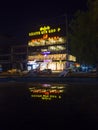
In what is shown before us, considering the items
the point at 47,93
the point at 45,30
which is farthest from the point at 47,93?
the point at 45,30

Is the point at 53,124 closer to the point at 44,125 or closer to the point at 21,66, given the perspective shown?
the point at 44,125

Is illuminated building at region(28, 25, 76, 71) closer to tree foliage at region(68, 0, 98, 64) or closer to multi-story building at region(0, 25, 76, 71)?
multi-story building at region(0, 25, 76, 71)

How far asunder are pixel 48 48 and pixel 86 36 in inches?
1911

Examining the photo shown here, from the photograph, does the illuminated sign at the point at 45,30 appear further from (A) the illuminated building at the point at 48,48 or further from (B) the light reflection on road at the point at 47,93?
(B) the light reflection on road at the point at 47,93

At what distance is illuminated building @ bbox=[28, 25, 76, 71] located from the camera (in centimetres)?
9538

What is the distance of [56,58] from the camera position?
96.6 m

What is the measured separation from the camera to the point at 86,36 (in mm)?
52406

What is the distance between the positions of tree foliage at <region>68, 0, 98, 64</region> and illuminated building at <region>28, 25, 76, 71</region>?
35.6 metres

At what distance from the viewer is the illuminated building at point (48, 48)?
9538 cm

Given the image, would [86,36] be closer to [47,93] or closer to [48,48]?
[47,93]

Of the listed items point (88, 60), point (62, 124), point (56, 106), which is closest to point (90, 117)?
point (62, 124)

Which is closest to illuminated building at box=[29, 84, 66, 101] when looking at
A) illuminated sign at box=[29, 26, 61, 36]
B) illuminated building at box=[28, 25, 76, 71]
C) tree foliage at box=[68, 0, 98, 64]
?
tree foliage at box=[68, 0, 98, 64]

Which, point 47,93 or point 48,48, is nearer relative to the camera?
point 47,93

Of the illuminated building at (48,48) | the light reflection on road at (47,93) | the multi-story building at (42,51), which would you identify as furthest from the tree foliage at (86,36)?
the illuminated building at (48,48)
